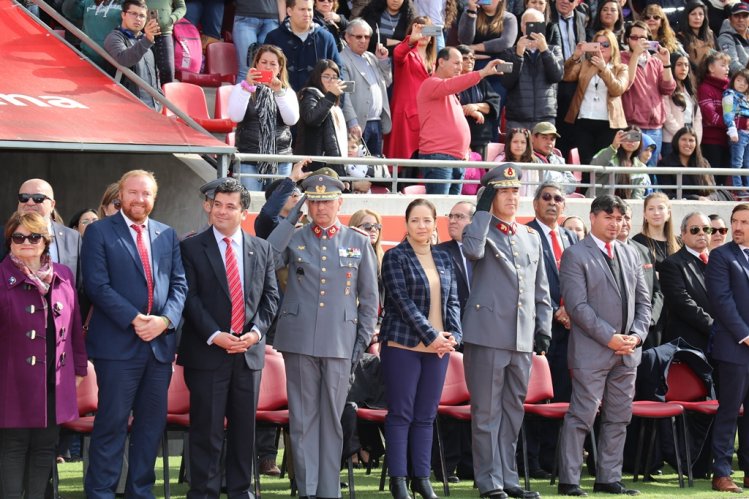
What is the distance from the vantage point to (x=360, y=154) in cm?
1420

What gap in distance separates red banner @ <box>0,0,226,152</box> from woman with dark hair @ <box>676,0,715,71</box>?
8.13 m

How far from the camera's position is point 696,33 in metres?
18.2

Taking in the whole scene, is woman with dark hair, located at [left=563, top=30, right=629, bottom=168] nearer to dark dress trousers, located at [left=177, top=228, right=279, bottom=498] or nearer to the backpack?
the backpack

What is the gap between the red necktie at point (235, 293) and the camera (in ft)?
29.5

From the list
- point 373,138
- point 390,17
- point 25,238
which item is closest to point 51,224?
point 25,238

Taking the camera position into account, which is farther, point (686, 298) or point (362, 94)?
point (362, 94)

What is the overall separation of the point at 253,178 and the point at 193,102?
1580 mm

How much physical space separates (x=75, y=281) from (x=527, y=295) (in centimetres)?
300

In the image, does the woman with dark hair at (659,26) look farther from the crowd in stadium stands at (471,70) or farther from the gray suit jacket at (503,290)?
the gray suit jacket at (503,290)

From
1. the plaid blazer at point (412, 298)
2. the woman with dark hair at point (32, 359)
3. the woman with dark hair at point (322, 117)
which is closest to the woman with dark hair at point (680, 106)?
the woman with dark hair at point (322, 117)

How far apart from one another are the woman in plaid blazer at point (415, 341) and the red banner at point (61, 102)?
290cm

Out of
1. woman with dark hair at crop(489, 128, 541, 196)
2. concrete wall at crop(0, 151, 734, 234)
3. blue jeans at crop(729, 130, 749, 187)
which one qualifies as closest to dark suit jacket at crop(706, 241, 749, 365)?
woman with dark hair at crop(489, 128, 541, 196)

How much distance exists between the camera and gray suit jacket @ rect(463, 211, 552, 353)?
31.8 ft

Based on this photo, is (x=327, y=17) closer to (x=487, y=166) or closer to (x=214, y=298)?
(x=487, y=166)
